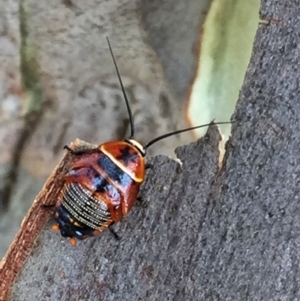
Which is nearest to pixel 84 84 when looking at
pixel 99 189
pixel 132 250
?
pixel 99 189

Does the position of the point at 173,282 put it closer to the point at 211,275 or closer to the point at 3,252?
the point at 211,275

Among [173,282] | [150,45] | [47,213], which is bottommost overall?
[173,282]

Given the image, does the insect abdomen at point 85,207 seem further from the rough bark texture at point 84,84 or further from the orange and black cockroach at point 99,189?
the rough bark texture at point 84,84

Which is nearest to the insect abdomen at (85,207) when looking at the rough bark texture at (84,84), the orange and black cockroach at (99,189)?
the orange and black cockroach at (99,189)

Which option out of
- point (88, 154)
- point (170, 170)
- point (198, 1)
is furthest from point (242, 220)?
point (198, 1)

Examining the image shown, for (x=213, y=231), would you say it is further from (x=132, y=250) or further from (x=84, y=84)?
(x=84, y=84)

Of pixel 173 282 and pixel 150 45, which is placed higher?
pixel 150 45
